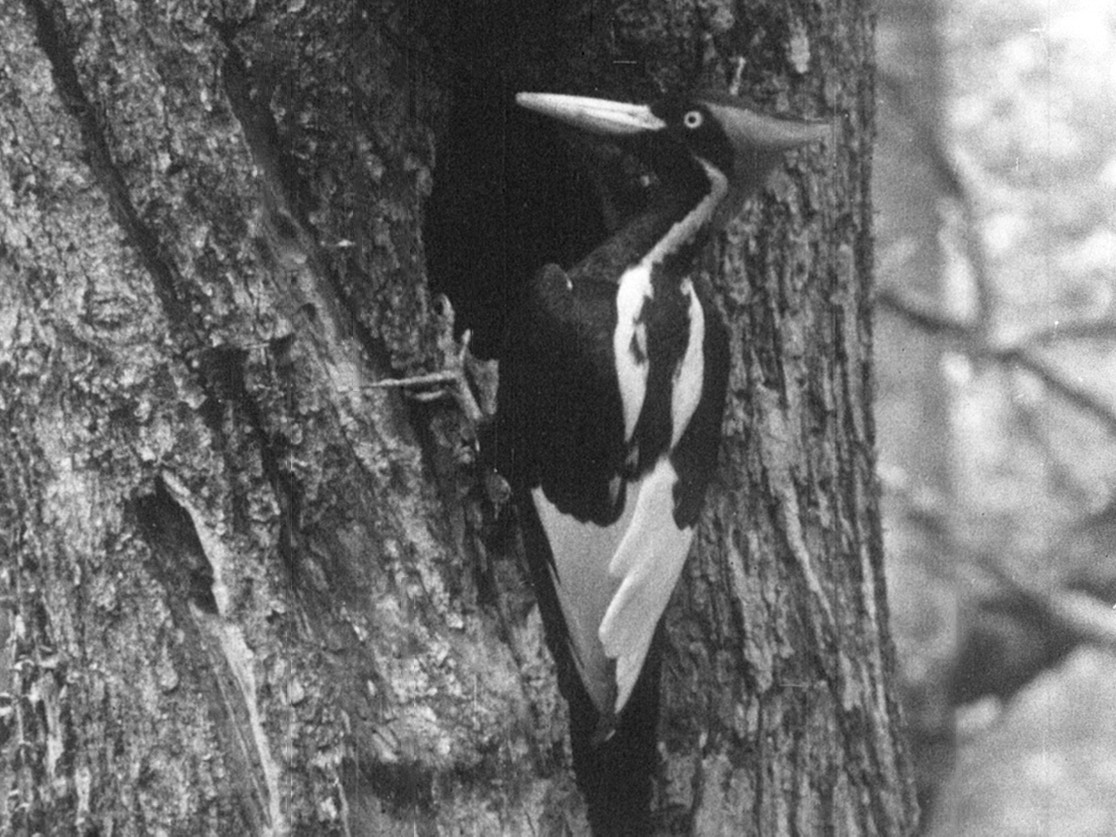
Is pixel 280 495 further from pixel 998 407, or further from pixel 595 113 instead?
pixel 998 407

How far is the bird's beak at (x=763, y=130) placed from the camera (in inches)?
92.4

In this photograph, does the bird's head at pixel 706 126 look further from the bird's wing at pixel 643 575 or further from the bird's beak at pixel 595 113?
the bird's wing at pixel 643 575

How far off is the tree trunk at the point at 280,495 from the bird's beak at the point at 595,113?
10 centimetres

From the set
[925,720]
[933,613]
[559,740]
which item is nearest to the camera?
[559,740]

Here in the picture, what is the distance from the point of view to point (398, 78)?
7.47ft

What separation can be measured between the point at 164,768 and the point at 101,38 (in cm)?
105

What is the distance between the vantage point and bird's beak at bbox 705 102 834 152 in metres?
2.35

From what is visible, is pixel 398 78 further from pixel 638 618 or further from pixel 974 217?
pixel 974 217

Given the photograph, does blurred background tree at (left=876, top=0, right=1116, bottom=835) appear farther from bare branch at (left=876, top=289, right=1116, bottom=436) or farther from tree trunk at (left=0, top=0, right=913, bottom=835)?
tree trunk at (left=0, top=0, right=913, bottom=835)

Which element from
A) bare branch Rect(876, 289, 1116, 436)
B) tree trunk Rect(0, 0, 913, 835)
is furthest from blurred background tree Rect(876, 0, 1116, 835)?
tree trunk Rect(0, 0, 913, 835)

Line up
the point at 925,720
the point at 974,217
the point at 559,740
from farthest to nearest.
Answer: the point at 974,217 → the point at 925,720 → the point at 559,740

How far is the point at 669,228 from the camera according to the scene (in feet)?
8.51

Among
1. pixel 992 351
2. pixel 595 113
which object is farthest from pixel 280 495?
pixel 992 351

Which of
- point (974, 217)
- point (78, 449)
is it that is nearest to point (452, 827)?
point (78, 449)
